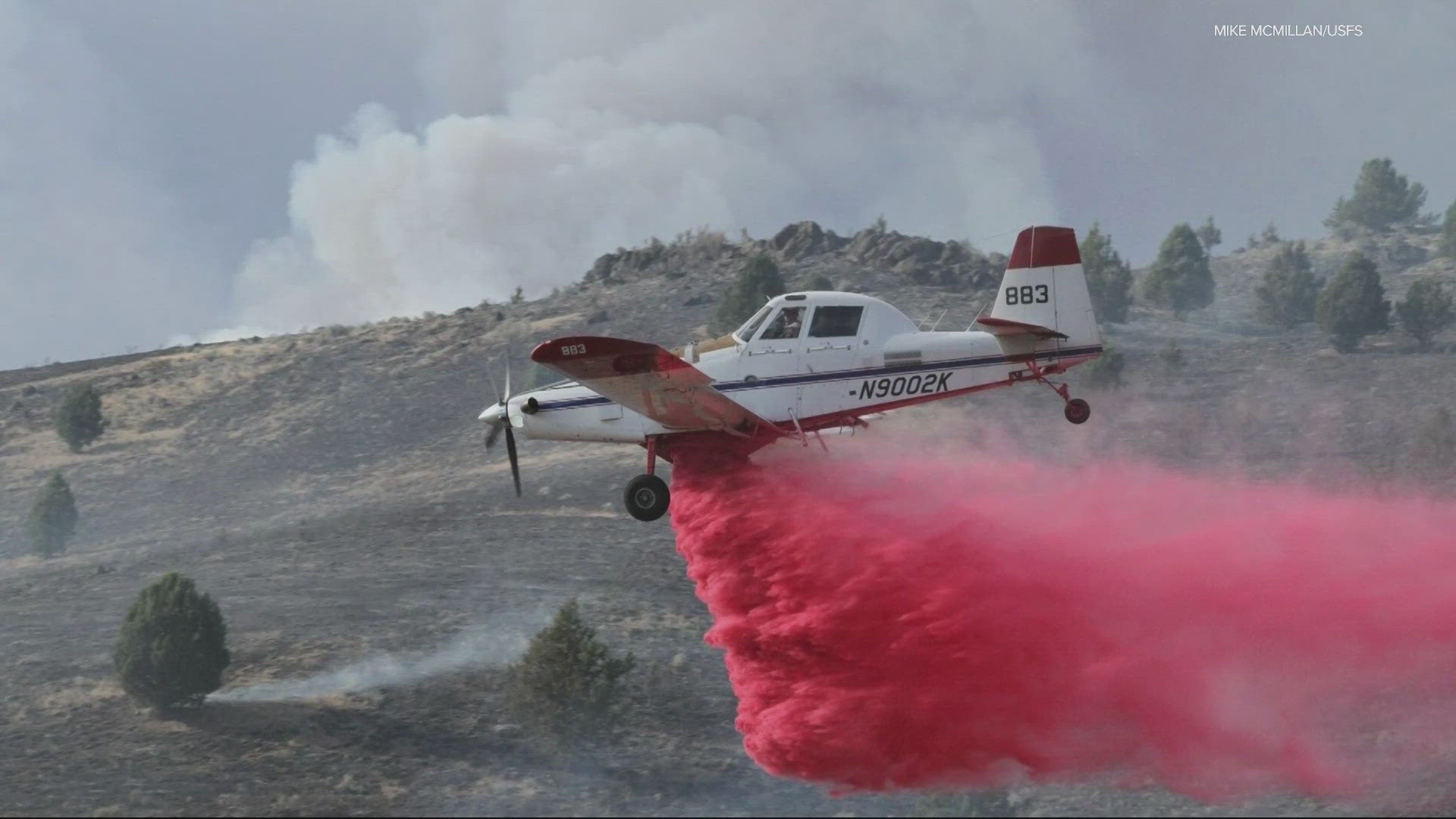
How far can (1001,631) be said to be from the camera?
75.1ft

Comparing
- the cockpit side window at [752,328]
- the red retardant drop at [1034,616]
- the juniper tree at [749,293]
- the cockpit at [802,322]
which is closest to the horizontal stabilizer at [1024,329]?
the cockpit at [802,322]

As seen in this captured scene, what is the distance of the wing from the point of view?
64.8ft

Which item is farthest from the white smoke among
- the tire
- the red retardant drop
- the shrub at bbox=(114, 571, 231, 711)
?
the tire

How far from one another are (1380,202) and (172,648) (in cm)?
9981

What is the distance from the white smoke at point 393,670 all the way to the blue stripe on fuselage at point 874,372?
69.9 feet

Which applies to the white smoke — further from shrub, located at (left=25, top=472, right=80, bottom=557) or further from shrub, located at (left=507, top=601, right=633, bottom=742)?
shrub, located at (left=25, top=472, right=80, bottom=557)

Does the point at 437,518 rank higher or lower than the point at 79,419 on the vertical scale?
lower

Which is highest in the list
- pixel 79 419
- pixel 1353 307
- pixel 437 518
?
pixel 79 419

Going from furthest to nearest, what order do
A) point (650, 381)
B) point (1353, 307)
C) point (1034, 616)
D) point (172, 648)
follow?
point (1353, 307) → point (172, 648) → point (1034, 616) → point (650, 381)

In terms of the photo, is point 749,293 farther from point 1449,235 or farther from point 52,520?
point 1449,235

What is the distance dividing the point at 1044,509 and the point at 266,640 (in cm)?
2770

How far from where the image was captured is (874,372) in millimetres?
22094

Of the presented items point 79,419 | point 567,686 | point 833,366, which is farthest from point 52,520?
point 833,366

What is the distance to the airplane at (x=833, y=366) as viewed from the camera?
72.2 feet
